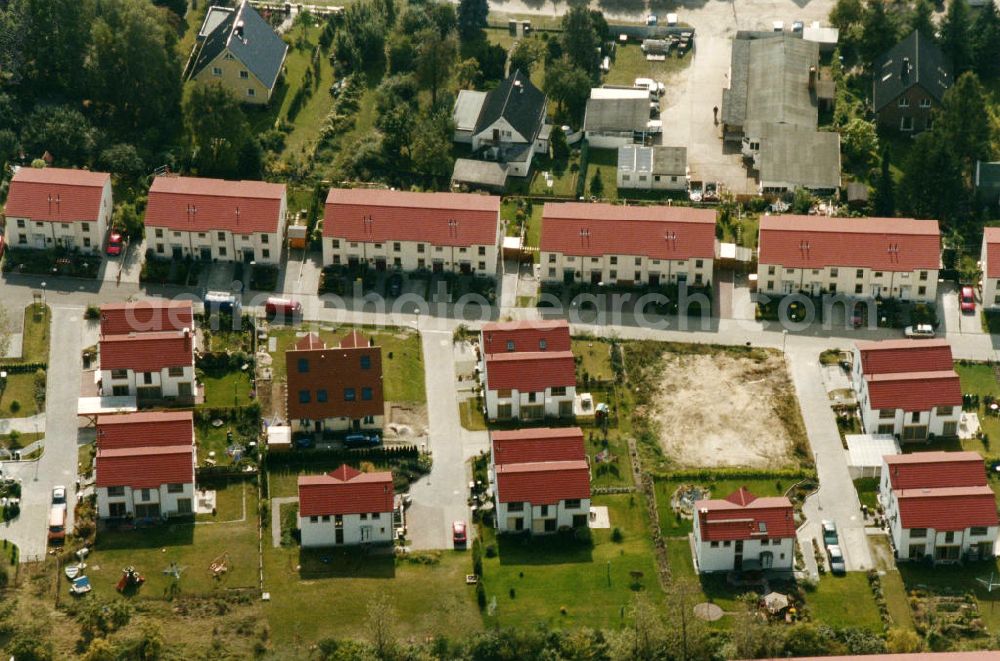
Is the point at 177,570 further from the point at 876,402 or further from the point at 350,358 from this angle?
the point at 876,402

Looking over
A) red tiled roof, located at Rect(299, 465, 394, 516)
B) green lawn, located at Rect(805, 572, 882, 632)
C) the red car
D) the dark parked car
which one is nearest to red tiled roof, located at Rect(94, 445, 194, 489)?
red tiled roof, located at Rect(299, 465, 394, 516)

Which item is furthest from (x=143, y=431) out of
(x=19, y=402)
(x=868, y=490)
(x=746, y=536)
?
(x=868, y=490)

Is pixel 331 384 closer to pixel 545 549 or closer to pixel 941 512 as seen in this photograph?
pixel 545 549

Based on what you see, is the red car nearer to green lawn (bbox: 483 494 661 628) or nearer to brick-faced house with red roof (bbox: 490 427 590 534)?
green lawn (bbox: 483 494 661 628)

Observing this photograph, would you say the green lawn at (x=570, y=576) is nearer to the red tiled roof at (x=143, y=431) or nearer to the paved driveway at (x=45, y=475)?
the red tiled roof at (x=143, y=431)

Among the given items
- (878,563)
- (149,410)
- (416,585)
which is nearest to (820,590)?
(878,563)
